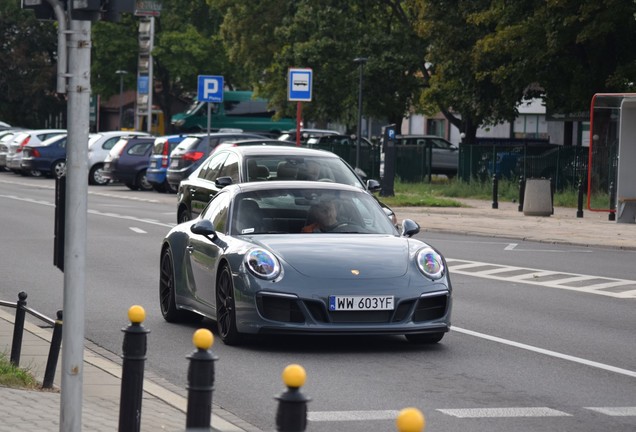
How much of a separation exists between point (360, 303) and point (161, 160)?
102 feet

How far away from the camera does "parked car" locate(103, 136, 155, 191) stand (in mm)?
44844

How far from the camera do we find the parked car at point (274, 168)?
19.6m

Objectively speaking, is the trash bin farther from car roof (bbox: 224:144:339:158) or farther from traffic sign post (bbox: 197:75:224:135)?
car roof (bbox: 224:144:339:158)

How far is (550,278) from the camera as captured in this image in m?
18.2

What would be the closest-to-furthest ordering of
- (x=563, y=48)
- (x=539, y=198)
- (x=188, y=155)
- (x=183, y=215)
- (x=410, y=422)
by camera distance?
(x=410, y=422) < (x=183, y=215) < (x=539, y=198) < (x=188, y=155) < (x=563, y=48)

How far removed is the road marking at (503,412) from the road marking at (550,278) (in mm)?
7489

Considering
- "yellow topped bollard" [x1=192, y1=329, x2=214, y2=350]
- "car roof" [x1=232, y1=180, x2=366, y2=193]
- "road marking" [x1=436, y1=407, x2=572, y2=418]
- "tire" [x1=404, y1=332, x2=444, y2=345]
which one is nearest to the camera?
"yellow topped bollard" [x1=192, y1=329, x2=214, y2=350]

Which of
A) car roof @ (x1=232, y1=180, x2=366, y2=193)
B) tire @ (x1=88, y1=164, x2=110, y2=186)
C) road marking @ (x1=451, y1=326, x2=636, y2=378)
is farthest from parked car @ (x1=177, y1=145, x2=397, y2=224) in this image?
tire @ (x1=88, y1=164, x2=110, y2=186)

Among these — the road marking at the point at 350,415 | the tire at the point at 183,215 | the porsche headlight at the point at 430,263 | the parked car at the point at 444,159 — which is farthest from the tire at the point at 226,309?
the parked car at the point at 444,159

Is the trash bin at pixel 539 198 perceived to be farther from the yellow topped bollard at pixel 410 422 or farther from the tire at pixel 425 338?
the yellow topped bollard at pixel 410 422

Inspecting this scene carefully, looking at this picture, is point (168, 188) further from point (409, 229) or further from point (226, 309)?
point (226, 309)

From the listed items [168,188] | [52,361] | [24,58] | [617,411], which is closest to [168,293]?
[52,361]

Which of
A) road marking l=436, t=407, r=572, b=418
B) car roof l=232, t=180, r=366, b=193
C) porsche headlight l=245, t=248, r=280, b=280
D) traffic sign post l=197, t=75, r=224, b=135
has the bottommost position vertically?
road marking l=436, t=407, r=572, b=418

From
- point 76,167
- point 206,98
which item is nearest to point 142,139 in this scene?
point 206,98
